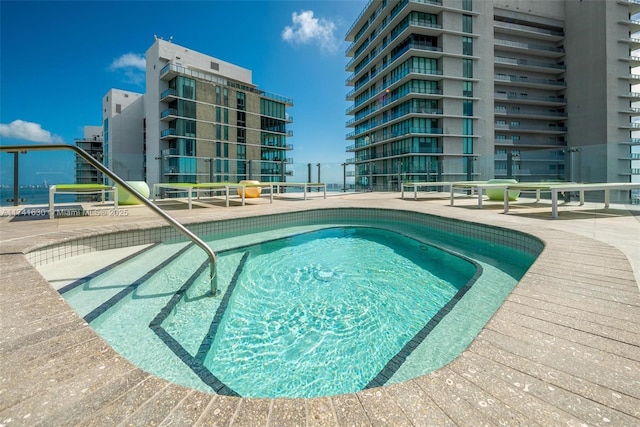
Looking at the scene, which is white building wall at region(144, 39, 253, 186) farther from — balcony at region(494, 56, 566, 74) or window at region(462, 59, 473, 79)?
balcony at region(494, 56, 566, 74)

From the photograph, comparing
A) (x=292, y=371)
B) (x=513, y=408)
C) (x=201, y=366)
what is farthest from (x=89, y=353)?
(x=513, y=408)

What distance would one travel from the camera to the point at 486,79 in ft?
93.5

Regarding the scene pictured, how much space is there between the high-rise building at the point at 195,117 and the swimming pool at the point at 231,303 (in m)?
21.5

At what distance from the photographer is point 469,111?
28.3 meters

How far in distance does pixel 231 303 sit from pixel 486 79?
113 feet

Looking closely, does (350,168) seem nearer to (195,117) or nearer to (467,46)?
(467,46)

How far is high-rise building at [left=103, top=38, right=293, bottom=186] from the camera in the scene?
29406mm

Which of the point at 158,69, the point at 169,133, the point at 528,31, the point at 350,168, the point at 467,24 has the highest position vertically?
the point at 528,31

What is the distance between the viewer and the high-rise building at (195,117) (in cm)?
2941

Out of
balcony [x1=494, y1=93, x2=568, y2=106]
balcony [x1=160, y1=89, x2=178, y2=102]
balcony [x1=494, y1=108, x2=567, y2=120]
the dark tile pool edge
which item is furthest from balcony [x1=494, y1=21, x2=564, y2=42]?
the dark tile pool edge

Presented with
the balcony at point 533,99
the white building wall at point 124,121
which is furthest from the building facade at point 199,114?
the balcony at point 533,99

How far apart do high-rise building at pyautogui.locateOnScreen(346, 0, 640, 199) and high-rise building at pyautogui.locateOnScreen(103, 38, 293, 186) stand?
490 inches

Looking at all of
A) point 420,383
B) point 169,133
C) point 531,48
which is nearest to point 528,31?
point 531,48

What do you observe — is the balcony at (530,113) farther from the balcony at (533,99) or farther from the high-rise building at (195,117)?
the high-rise building at (195,117)
